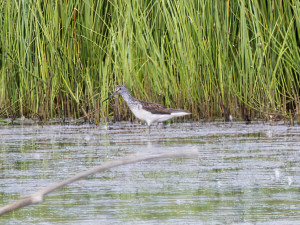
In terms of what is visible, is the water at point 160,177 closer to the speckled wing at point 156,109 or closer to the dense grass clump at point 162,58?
the speckled wing at point 156,109

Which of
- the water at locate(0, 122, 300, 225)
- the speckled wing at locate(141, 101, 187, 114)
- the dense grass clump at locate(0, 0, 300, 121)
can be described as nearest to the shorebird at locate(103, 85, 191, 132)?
the speckled wing at locate(141, 101, 187, 114)

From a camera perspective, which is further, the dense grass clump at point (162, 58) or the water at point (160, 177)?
the dense grass clump at point (162, 58)

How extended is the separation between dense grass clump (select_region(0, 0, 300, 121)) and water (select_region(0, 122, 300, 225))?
715 mm

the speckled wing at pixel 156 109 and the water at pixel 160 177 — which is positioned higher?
the speckled wing at pixel 156 109

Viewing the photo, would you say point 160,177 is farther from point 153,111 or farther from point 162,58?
point 162,58

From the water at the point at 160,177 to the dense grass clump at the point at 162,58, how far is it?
2.35ft

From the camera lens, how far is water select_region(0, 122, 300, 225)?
135 inches

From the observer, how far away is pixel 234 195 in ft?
13.0

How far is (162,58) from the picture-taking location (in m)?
8.78

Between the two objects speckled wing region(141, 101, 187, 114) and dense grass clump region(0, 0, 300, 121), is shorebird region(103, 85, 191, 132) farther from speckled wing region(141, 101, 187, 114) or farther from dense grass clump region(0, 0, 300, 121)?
dense grass clump region(0, 0, 300, 121)

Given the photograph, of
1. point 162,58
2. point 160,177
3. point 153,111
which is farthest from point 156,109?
point 160,177

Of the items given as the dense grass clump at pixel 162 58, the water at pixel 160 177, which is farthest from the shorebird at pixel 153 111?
the dense grass clump at pixel 162 58

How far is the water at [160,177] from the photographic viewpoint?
344 centimetres

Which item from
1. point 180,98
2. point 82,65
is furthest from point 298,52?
point 82,65
